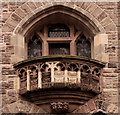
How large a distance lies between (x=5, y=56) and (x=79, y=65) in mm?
2420

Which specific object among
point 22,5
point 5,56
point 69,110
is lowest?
point 69,110

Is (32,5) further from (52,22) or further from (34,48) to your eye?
(34,48)

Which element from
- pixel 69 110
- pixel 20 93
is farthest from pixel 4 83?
pixel 69 110

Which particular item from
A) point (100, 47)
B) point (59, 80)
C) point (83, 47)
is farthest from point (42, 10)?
point (59, 80)

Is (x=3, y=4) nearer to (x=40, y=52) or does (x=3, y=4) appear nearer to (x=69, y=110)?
(x=40, y=52)

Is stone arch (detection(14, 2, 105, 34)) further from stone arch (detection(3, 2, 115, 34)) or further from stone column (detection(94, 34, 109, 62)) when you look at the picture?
stone column (detection(94, 34, 109, 62))

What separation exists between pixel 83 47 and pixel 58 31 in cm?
101

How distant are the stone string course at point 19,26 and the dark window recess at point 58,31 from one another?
2.73 feet

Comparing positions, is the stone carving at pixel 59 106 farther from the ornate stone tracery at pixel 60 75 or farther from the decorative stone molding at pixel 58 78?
the ornate stone tracery at pixel 60 75

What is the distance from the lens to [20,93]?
2520 cm

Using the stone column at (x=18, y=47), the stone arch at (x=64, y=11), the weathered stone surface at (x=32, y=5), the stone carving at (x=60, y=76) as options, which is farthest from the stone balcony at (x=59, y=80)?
the weathered stone surface at (x=32, y=5)

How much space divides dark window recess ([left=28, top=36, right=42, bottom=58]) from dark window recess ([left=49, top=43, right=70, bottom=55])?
0.36 m

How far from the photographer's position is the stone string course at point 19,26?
25.1m

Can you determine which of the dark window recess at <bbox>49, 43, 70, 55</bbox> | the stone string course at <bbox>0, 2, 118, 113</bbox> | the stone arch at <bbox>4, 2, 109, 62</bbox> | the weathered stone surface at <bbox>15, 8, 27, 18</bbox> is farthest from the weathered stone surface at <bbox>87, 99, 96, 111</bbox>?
the weathered stone surface at <bbox>15, 8, 27, 18</bbox>
